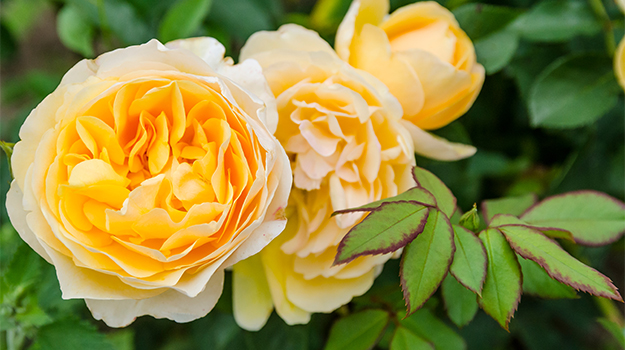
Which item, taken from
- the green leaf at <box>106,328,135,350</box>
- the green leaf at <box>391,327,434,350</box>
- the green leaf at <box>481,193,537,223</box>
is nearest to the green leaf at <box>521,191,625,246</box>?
the green leaf at <box>481,193,537,223</box>

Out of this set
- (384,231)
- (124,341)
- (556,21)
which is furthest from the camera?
(124,341)

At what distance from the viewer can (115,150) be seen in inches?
11.9

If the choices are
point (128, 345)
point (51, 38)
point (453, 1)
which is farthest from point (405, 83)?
point (51, 38)

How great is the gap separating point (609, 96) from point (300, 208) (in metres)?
0.39

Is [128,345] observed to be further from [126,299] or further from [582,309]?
[582,309]

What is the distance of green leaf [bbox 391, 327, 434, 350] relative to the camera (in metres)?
0.37

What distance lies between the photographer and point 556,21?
1.64ft

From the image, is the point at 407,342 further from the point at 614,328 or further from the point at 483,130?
the point at 483,130

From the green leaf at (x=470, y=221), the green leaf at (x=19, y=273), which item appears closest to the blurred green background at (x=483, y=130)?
the green leaf at (x=19, y=273)

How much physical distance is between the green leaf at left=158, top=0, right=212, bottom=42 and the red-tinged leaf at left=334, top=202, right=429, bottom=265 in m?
0.29

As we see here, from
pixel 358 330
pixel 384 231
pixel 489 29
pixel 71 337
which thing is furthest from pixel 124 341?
pixel 489 29

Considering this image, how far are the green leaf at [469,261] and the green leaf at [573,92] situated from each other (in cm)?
23

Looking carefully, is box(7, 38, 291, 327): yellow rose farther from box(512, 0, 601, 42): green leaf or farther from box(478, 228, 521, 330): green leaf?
box(512, 0, 601, 42): green leaf

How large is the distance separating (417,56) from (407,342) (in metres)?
0.23
